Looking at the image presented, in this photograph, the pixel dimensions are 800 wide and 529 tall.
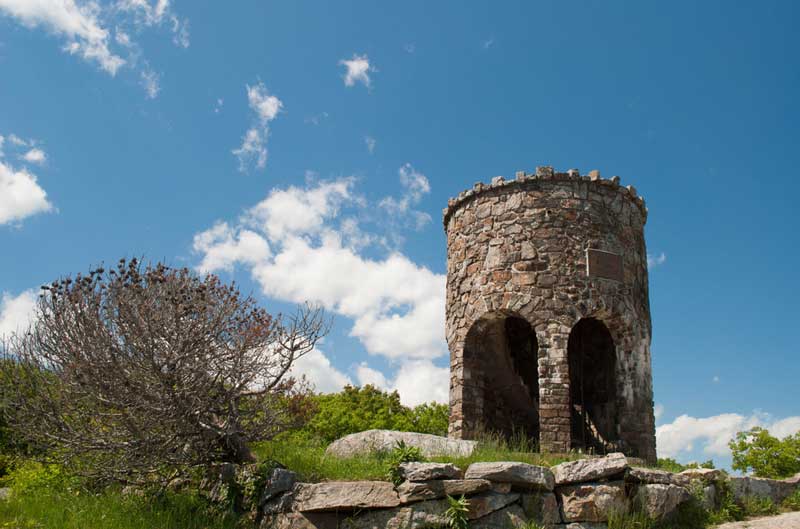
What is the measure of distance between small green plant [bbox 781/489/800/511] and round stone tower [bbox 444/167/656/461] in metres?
2.01

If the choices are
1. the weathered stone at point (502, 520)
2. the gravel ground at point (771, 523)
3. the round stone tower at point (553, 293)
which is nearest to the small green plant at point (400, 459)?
the weathered stone at point (502, 520)

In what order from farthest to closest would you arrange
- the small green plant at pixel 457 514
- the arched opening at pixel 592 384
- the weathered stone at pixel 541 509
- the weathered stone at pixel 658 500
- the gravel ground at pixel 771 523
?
the arched opening at pixel 592 384 → the gravel ground at pixel 771 523 → the weathered stone at pixel 658 500 → the weathered stone at pixel 541 509 → the small green plant at pixel 457 514


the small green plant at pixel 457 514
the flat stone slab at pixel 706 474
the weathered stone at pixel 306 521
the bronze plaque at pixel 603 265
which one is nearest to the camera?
the small green plant at pixel 457 514

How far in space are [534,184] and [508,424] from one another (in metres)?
4.79

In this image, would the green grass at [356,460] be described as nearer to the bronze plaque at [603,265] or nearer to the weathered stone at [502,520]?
the weathered stone at [502,520]

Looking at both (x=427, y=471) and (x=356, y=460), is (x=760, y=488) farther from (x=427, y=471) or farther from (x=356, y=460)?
(x=356, y=460)

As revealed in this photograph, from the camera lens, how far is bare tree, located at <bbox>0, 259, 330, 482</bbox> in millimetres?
8445

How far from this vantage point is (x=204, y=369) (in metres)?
8.57

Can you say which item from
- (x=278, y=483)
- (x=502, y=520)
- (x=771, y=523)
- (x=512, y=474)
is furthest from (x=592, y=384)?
(x=278, y=483)

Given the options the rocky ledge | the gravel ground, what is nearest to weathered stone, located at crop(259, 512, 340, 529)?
the rocky ledge

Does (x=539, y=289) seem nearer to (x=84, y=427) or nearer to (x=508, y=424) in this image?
(x=508, y=424)

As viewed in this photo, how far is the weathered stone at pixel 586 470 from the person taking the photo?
27.1 feet

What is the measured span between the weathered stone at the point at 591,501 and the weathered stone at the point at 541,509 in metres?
0.15

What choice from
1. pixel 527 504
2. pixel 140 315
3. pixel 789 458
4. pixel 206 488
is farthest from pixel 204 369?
pixel 789 458
